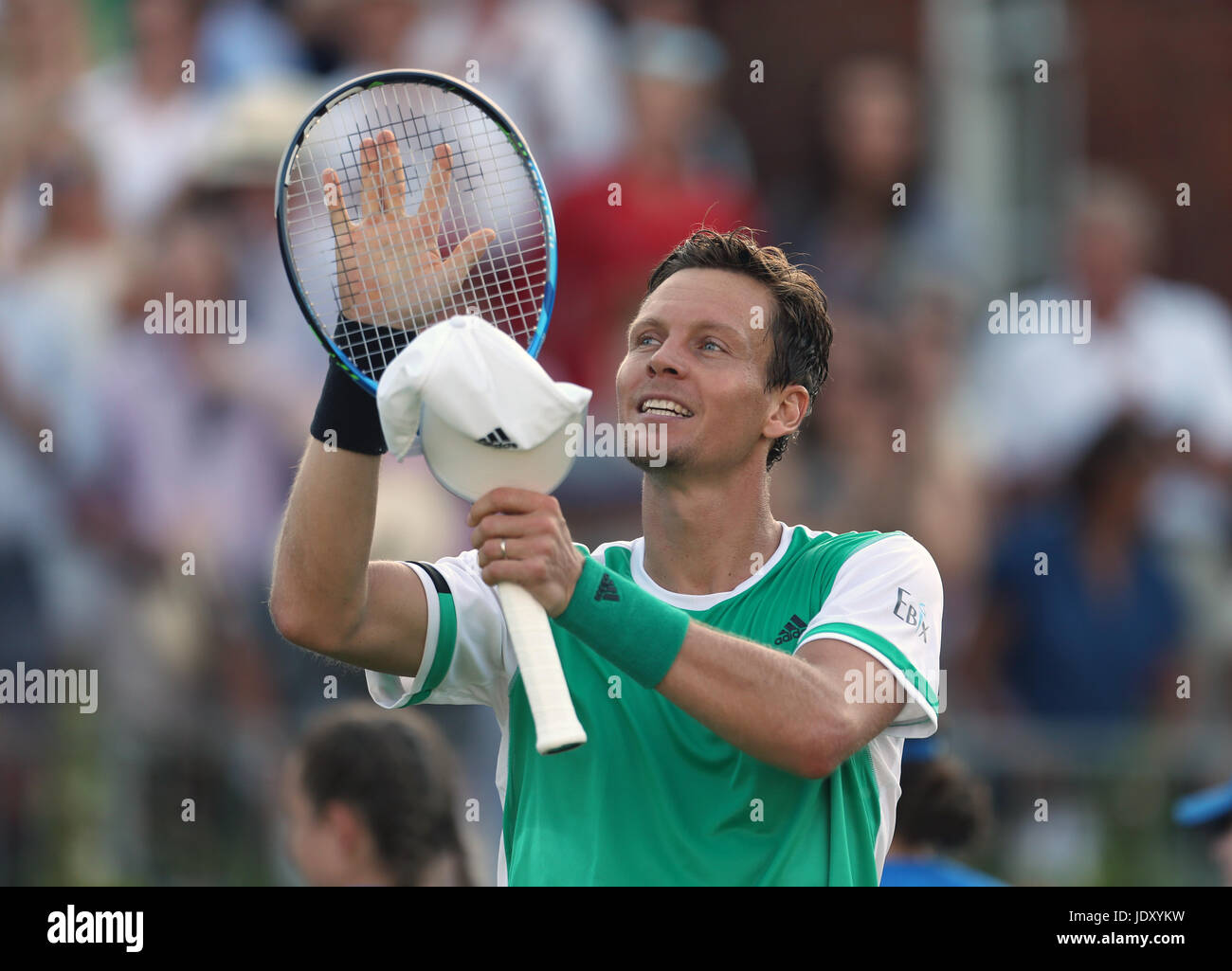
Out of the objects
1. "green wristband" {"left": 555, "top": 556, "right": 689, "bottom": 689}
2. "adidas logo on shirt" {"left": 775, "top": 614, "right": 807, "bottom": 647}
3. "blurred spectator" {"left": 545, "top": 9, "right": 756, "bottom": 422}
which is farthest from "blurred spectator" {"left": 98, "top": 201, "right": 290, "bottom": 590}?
"green wristband" {"left": 555, "top": 556, "right": 689, "bottom": 689}

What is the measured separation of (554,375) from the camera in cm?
750

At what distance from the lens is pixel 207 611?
23.9ft

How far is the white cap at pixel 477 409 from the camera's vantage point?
3.27m

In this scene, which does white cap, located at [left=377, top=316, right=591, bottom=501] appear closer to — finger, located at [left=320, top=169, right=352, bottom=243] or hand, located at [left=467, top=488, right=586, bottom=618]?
hand, located at [left=467, top=488, right=586, bottom=618]

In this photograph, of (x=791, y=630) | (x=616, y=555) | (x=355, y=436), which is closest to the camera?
(x=355, y=436)

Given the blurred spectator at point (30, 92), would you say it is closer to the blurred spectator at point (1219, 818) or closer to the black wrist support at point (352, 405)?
the black wrist support at point (352, 405)

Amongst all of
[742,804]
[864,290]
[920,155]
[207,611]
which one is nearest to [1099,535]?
[864,290]

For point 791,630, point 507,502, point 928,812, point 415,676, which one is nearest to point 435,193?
point 507,502

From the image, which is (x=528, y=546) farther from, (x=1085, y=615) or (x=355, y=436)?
(x=1085, y=615)

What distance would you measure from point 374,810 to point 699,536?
1.40m

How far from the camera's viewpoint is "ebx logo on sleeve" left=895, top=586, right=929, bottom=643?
3.65 metres

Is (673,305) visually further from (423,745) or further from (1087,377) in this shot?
(1087,377)

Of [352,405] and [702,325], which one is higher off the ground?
[702,325]
